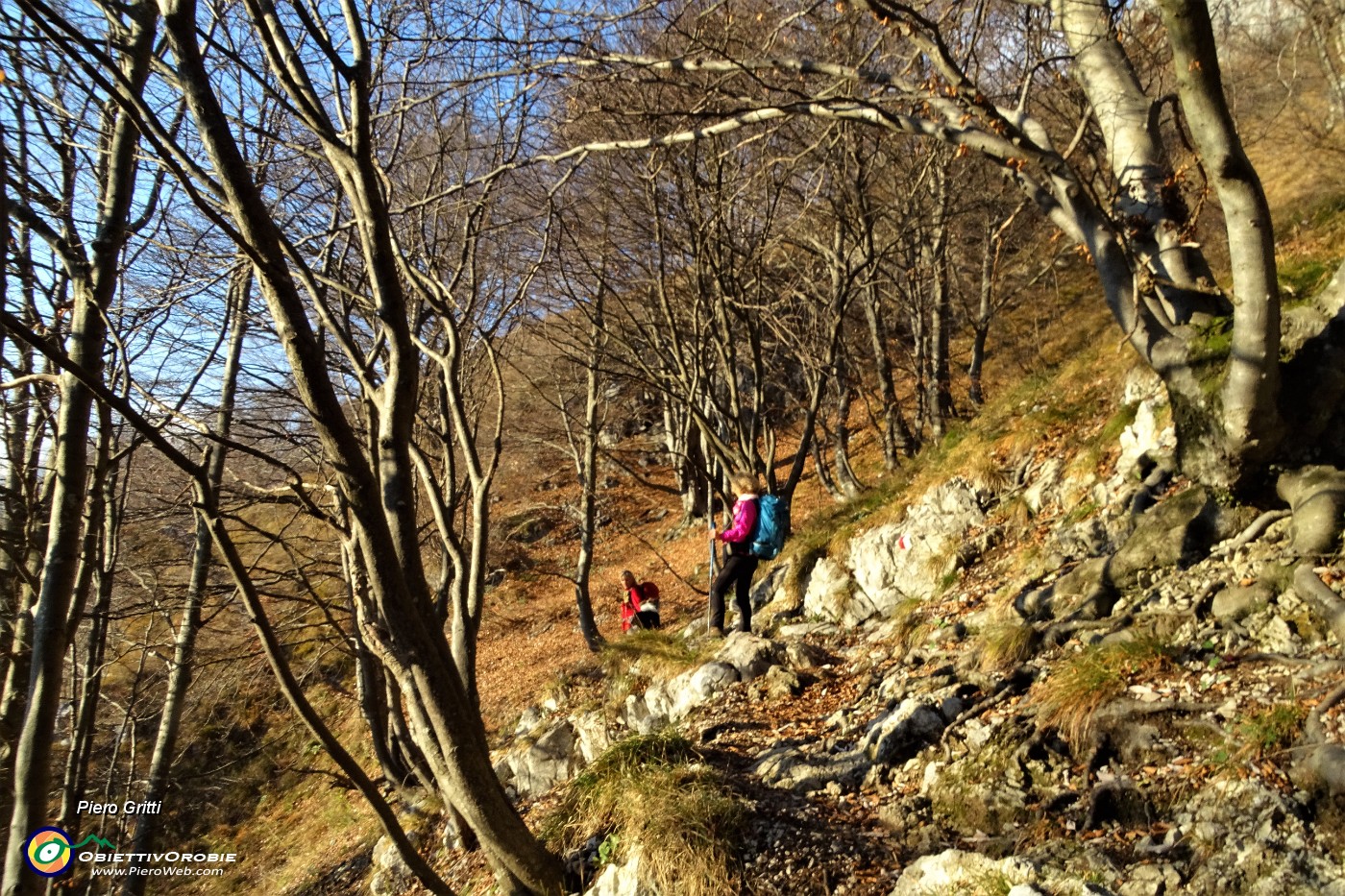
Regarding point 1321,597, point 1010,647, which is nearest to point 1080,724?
point 1010,647

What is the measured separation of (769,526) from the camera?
6723mm

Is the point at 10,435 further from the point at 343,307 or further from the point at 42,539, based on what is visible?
the point at 343,307

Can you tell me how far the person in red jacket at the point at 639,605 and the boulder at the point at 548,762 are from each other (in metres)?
3.06

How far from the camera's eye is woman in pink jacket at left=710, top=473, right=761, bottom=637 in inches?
265

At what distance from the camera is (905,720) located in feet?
13.3

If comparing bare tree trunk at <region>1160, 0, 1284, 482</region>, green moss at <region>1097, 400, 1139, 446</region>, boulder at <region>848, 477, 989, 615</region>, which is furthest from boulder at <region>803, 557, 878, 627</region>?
bare tree trunk at <region>1160, 0, 1284, 482</region>

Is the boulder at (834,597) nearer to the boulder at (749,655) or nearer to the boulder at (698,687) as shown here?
the boulder at (749,655)

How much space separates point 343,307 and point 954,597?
16.5 feet

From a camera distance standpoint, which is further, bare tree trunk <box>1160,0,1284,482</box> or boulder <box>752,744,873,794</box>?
boulder <box>752,744,873,794</box>

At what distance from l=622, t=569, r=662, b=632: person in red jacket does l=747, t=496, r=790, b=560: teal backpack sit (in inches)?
146

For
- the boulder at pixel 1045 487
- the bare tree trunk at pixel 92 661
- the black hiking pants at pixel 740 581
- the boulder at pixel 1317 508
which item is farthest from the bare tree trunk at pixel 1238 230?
the bare tree trunk at pixel 92 661

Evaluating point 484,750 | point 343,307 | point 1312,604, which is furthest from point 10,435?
point 1312,604

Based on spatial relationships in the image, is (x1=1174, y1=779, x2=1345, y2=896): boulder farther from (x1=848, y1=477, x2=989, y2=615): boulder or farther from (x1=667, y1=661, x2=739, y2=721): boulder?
(x1=848, y1=477, x2=989, y2=615): boulder

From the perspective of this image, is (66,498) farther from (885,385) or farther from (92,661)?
(885,385)
